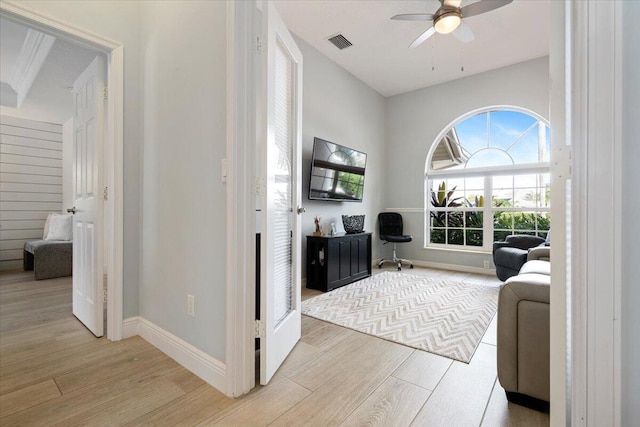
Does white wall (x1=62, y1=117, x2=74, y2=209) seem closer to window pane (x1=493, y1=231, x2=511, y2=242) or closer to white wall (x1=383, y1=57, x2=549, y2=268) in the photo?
white wall (x1=383, y1=57, x2=549, y2=268)

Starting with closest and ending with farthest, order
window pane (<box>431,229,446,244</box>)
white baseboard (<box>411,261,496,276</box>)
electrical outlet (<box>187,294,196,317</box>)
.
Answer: electrical outlet (<box>187,294,196,317</box>)
white baseboard (<box>411,261,496,276</box>)
window pane (<box>431,229,446,244</box>)

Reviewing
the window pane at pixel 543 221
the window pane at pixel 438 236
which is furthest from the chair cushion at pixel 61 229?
the window pane at pixel 543 221

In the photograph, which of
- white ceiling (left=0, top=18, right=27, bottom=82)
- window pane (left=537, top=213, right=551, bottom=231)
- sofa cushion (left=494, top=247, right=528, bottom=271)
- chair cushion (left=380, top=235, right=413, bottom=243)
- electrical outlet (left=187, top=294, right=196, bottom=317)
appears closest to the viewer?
electrical outlet (left=187, top=294, right=196, bottom=317)

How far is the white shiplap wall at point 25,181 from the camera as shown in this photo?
4.47 metres

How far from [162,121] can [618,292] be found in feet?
7.62

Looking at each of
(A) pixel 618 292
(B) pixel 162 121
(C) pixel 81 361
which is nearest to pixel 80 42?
(B) pixel 162 121

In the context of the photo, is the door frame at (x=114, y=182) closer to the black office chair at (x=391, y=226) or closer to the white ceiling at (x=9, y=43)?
the white ceiling at (x=9, y=43)

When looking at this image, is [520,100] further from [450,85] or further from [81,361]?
[81,361]

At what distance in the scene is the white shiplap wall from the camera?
4.47 meters

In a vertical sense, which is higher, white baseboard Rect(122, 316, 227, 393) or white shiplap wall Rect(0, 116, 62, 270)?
white shiplap wall Rect(0, 116, 62, 270)

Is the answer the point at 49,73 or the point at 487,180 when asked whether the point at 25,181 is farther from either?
the point at 487,180

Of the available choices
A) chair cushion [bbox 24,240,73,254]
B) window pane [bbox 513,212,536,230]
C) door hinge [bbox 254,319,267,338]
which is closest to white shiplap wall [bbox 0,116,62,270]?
chair cushion [bbox 24,240,73,254]

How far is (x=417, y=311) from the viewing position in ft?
8.60

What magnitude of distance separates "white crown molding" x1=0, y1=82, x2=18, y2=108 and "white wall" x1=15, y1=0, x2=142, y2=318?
14.2 feet
